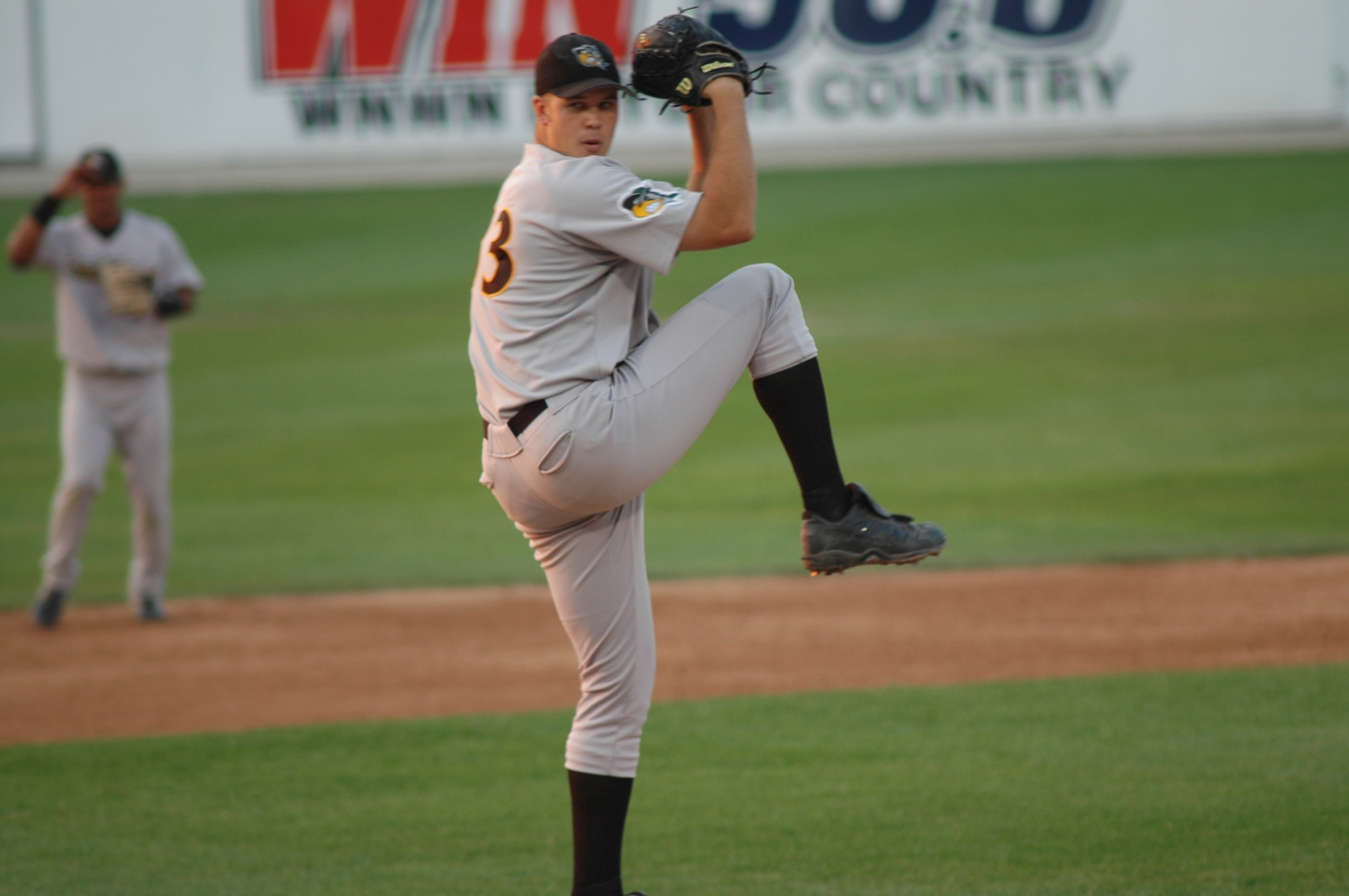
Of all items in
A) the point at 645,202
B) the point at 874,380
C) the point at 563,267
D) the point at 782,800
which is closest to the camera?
the point at 645,202

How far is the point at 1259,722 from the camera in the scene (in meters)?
6.00

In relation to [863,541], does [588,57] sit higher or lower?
higher

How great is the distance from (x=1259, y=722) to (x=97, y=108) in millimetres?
23884

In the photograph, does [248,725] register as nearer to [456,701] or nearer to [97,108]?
[456,701]

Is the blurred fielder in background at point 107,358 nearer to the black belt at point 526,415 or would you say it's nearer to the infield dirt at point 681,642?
the infield dirt at point 681,642

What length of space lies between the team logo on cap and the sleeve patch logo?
35 centimetres

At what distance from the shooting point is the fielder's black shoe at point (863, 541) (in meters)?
3.88

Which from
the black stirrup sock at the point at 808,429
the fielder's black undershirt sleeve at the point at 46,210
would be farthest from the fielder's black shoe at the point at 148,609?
the black stirrup sock at the point at 808,429

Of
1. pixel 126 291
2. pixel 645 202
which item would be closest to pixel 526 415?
pixel 645 202

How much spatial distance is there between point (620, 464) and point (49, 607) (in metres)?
6.38

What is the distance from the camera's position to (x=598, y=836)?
4066 mm

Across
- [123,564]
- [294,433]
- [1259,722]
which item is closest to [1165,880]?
[1259,722]

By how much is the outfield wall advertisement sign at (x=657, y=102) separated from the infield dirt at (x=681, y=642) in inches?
605

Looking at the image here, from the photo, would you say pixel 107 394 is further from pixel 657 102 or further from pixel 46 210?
pixel 657 102
